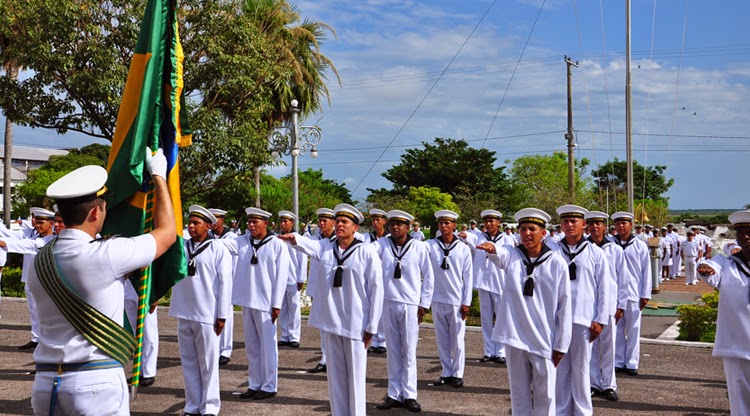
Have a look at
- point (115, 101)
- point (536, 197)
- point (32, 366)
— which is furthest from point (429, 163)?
point (32, 366)

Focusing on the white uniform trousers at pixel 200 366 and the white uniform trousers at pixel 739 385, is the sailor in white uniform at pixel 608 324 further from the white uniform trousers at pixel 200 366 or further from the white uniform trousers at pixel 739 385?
the white uniform trousers at pixel 200 366

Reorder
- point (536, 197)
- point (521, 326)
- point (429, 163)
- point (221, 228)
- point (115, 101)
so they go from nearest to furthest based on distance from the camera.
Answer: point (521, 326)
point (221, 228)
point (115, 101)
point (536, 197)
point (429, 163)

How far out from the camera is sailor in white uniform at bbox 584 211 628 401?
968cm

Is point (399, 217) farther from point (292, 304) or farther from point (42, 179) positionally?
point (42, 179)

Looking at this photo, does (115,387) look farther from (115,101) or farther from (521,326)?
(115,101)

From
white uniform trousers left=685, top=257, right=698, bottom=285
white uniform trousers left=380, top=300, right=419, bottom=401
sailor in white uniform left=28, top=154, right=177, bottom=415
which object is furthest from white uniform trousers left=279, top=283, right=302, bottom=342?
white uniform trousers left=685, top=257, right=698, bottom=285

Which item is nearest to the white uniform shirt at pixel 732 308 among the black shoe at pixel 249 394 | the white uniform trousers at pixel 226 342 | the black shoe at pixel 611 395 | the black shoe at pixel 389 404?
the black shoe at pixel 611 395

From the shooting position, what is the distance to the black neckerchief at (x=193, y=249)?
349 inches

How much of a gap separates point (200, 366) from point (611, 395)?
5032mm

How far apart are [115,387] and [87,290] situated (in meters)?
0.54

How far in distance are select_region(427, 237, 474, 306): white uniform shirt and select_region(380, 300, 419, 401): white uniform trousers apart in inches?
41.0

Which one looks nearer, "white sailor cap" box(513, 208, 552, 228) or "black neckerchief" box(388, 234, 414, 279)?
"white sailor cap" box(513, 208, 552, 228)

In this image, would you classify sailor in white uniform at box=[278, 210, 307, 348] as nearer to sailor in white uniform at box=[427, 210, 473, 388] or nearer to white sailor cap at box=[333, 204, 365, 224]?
sailor in white uniform at box=[427, 210, 473, 388]

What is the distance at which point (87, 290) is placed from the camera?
12.9ft
